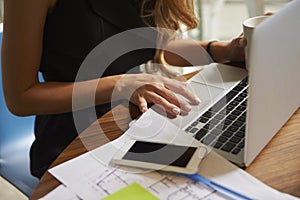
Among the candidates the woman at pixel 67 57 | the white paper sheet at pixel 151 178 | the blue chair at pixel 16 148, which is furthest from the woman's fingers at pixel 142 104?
the blue chair at pixel 16 148

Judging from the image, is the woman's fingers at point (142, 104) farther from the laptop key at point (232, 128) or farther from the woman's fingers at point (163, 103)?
the laptop key at point (232, 128)

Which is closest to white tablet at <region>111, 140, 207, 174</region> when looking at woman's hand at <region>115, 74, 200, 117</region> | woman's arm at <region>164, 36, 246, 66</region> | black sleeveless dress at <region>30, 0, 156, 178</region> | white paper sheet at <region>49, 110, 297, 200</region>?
white paper sheet at <region>49, 110, 297, 200</region>

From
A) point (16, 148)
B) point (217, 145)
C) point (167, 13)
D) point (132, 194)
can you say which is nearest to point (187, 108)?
point (217, 145)

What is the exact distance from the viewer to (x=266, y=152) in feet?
2.53

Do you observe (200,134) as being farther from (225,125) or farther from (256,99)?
(256,99)

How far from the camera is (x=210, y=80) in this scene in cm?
98

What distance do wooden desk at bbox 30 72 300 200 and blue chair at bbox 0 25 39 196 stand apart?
320mm

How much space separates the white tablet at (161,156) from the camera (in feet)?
2.34

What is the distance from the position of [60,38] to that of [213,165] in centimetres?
50

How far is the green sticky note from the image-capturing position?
0.67 m

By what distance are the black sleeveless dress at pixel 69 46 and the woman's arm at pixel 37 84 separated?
0.07 m

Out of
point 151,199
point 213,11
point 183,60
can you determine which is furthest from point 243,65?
point 213,11

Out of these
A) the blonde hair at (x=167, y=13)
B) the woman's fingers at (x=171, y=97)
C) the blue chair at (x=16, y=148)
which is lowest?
the blue chair at (x=16, y=148)

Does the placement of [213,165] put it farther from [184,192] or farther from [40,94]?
[40,94]
